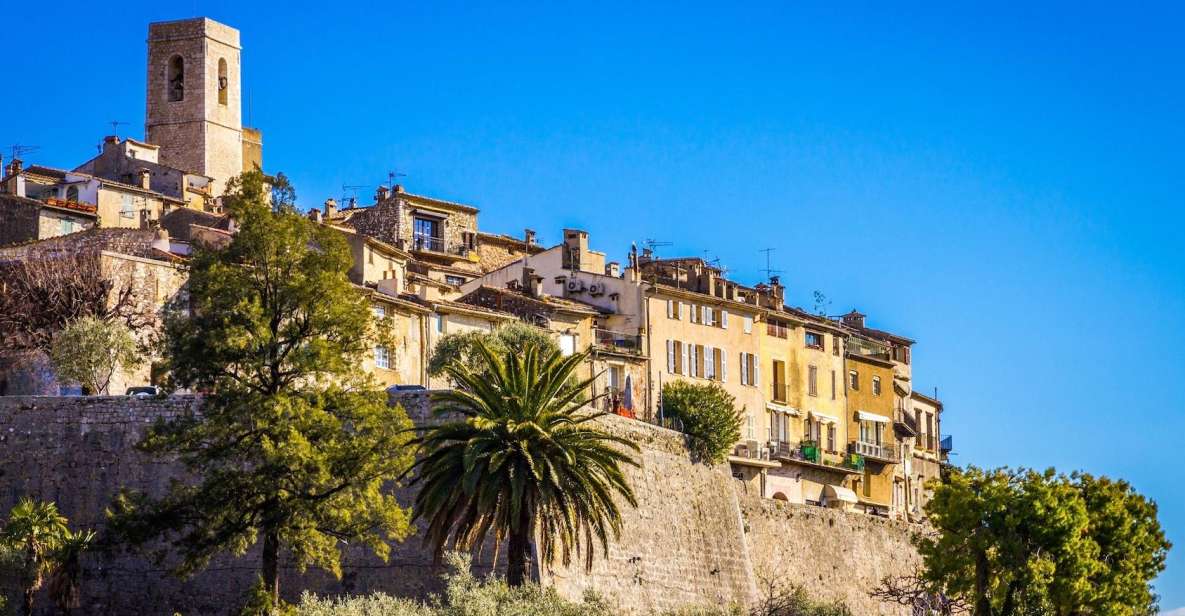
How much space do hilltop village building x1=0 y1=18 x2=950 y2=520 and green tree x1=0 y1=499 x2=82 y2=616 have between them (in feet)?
37.1

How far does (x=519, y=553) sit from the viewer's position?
53469 millimetres

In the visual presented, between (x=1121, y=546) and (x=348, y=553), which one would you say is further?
(x=1121, y=546)

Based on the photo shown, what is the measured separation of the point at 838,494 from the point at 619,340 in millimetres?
13527

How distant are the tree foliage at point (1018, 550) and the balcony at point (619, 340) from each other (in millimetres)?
15698

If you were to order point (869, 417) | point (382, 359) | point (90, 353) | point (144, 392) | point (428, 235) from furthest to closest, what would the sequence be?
point (428, 235) < point (869, 417) < point (382, 359) < point (90, 353) < point (144, 392)

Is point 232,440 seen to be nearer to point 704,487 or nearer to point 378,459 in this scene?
Answer: point 378,459

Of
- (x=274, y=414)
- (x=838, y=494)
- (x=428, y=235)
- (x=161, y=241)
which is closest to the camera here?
(x=274, y=414)

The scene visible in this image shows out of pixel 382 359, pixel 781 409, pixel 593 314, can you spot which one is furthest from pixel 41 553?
pixel 781 409

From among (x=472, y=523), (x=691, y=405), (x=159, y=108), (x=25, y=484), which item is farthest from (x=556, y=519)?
(x=159, y=108)

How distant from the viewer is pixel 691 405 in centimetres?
7475

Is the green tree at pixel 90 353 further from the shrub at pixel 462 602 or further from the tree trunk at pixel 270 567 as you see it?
the tree trunk at pixel 270 567

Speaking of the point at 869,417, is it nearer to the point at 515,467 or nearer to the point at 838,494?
the point at 838,494

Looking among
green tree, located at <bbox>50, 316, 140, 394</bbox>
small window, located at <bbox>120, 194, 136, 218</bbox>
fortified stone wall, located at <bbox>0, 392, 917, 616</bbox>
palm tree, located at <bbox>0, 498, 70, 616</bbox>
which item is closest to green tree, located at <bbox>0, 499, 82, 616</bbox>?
palm tree, located at <bbox>0, 498, 70, 616</bbox>

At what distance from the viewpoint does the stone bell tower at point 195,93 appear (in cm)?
11200
